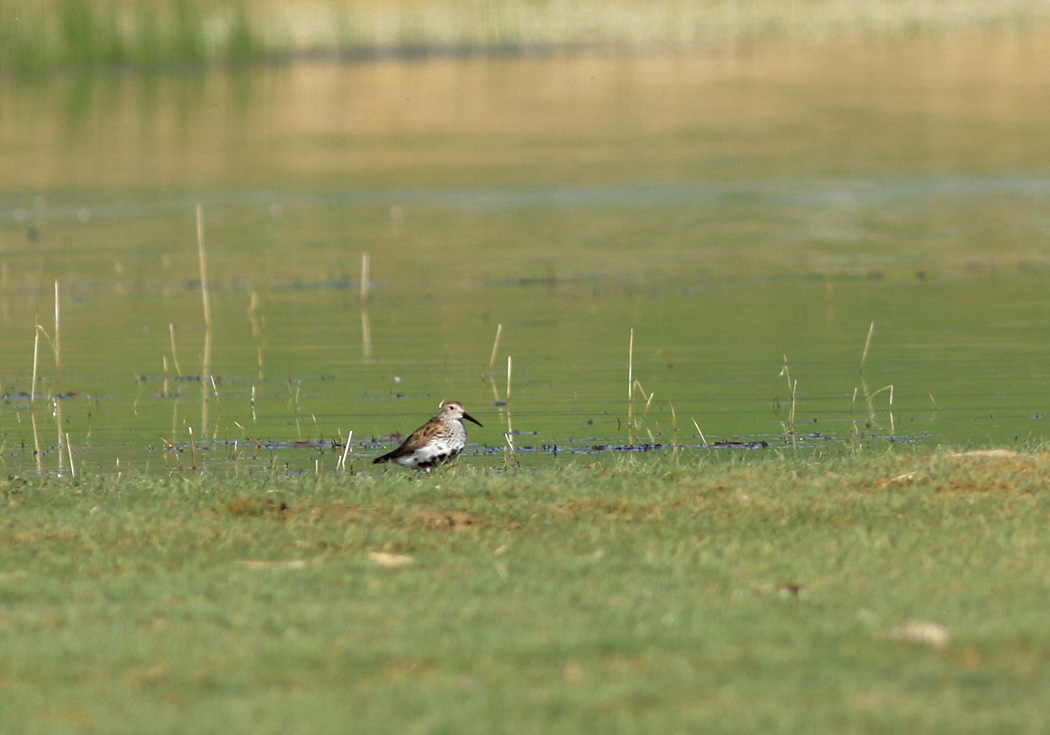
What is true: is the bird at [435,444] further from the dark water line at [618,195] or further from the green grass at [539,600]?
the dark water line at [618,195]

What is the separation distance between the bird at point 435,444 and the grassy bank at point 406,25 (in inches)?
2141

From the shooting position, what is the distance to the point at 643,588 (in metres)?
8.61

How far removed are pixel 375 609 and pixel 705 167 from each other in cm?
3243

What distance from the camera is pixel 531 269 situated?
88.5 feet

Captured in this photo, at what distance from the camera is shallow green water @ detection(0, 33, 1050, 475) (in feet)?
53.1

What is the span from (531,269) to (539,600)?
61.4 ft

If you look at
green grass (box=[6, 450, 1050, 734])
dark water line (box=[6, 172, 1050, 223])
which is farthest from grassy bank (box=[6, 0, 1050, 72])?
green grass (box=[6, 450, 1050, 734])

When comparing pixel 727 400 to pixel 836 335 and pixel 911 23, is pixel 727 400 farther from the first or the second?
pixel 911 23

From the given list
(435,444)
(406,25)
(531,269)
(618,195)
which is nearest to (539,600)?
(435,444)

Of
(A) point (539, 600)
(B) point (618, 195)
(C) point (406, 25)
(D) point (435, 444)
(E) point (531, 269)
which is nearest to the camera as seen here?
(A) point (539, 600)

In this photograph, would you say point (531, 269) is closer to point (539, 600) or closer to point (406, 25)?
point (539, 600)

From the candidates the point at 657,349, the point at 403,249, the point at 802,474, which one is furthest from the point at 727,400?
the point at 403,249

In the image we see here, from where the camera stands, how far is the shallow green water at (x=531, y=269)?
1619 centimetres

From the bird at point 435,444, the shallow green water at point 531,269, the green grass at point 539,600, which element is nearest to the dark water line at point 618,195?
the shallow green water at point 531,269
